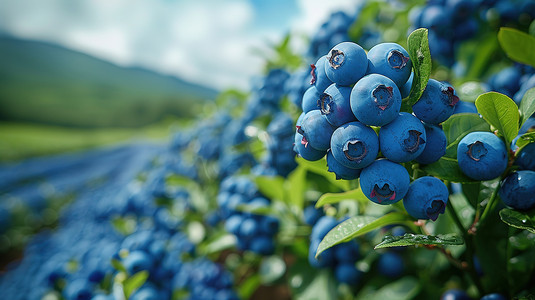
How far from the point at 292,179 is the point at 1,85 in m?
28.6

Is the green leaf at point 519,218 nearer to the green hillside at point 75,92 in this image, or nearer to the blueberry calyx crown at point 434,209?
the blueberry calyx crown at point 434,209

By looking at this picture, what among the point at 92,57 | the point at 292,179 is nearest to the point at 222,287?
the point at 292,179

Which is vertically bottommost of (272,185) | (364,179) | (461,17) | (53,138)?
(53,138)

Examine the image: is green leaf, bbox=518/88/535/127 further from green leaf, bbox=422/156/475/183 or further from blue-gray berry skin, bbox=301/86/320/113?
blue-gray berry skin, bbox=301/86/320/113

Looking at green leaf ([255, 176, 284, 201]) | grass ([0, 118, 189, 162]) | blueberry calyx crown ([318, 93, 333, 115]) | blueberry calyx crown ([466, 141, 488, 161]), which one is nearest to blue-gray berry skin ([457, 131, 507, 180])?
A: blueberry calyx crown ([466, 141, 488, 161])

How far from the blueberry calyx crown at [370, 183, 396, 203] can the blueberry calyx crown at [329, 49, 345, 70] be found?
0.24 meters

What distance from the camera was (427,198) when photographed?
605 mm

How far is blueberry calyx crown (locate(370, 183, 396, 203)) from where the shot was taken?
581mm

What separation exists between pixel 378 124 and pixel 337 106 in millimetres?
82

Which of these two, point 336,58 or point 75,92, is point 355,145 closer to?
point 336,58

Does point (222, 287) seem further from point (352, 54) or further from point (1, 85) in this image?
point (1, 85)

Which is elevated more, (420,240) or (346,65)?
(346,65)

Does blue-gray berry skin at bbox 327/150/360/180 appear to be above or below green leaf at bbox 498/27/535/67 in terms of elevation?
below

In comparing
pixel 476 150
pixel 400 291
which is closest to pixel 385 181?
pixel 476 150
